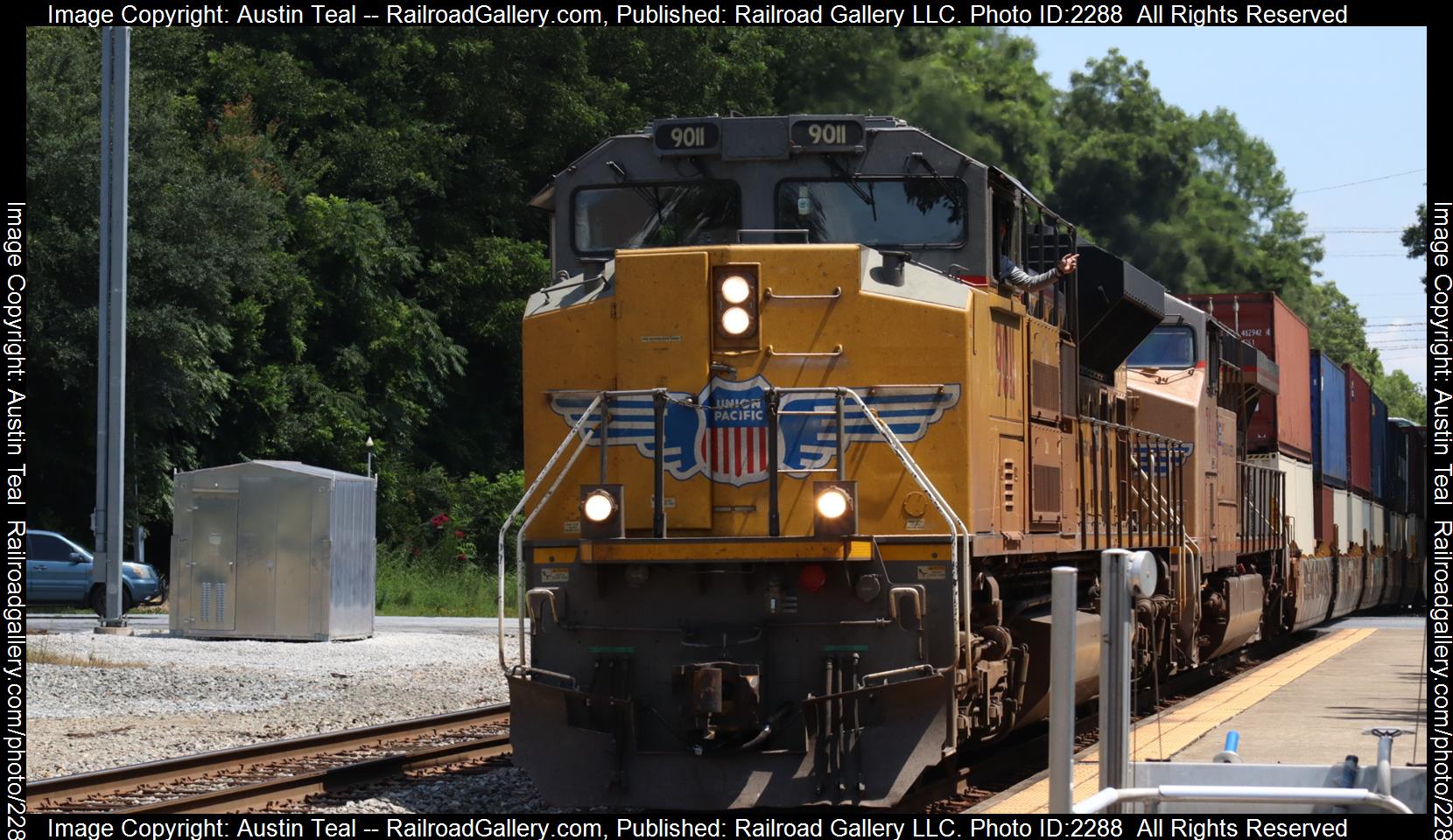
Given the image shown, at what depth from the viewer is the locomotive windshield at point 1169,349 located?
53.4ft

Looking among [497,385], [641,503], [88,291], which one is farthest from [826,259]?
[497,385]

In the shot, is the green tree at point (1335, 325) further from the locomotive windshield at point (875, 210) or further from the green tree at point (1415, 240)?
the locomotive windshield at point (875, 210)

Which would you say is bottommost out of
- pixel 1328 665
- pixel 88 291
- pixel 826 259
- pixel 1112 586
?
pixel 1328 665

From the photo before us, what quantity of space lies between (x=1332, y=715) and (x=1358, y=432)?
1756 cm

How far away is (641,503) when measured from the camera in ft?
29.3

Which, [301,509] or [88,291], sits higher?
[88,291]

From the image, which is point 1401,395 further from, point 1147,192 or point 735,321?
point 735,321

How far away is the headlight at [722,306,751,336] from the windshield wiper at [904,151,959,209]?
1.55m

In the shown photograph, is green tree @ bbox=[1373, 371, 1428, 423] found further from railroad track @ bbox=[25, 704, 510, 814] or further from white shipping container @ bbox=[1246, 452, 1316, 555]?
railroad track @ bbox=[25, 704, 510, 814]

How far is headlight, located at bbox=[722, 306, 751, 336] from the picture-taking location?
878cm

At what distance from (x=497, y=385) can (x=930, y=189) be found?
110 ft

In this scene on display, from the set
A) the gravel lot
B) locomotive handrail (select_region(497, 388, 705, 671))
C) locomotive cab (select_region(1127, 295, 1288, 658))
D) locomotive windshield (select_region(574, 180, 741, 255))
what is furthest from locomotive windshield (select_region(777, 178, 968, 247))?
locomotive cab (select_region(1127, 295, 1288, 658))

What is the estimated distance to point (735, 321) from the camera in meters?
8.79

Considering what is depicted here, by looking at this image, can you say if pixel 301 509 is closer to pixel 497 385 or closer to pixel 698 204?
pixel 698 204
